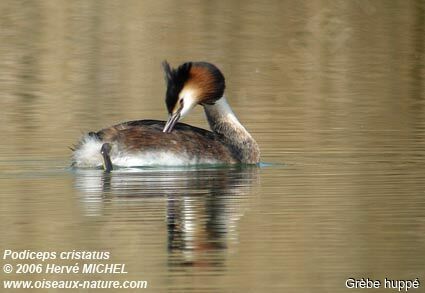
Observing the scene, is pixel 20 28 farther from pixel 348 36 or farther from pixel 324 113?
pixel 324 113

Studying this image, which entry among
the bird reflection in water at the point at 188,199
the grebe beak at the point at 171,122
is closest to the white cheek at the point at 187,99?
the grebe beak at the point at 171,122

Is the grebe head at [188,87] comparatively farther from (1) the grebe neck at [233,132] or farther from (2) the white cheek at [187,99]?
(1) the grebe neck at [233,132]

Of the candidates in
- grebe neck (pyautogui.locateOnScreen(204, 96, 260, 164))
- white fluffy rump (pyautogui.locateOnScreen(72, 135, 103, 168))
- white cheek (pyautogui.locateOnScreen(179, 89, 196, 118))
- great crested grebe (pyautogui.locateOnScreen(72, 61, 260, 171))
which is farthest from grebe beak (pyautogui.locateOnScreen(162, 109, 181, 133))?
grebe neck (pyautogui.locateOnScreen(204, 96, 260, 164))

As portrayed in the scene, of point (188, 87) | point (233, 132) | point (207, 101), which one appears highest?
point (188, 87)

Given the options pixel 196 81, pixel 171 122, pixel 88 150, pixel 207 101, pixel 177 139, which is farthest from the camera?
pixel 207 101

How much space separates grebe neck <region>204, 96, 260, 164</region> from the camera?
16.1m

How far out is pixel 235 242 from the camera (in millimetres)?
11859

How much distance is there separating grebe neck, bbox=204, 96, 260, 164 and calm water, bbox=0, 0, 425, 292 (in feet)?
0.76

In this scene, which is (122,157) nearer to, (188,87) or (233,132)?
(188,87)

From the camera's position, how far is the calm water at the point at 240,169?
11336mm

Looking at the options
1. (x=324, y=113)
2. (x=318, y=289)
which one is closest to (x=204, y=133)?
(x=324, y=113)

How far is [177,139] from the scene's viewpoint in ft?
51.0

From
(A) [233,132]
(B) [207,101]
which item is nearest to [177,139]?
(B) [207,101]

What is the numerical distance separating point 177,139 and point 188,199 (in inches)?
78.7
